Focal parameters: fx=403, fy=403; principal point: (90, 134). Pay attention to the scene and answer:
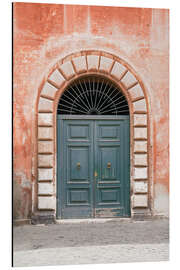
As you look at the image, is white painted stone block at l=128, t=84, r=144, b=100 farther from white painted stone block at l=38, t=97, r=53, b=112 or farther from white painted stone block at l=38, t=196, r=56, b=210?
white painted stone block at l=38, t=196, r=56, b=210

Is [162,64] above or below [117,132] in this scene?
above

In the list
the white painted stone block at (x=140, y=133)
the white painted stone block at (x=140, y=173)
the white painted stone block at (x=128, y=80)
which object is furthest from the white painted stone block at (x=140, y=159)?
the white painted stone block at (x=128, y=80)

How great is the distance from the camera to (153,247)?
21.2 feet

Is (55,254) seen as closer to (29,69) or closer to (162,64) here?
(29,69)

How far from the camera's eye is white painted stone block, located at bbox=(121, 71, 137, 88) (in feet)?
25.3

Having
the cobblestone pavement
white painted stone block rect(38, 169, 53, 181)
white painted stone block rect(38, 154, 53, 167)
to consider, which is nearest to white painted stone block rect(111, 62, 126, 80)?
white painted stone block rect(38, 154, 53, 167)

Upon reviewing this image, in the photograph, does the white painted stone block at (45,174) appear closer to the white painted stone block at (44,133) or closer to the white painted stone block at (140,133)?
the white painted stone block at (44,133)

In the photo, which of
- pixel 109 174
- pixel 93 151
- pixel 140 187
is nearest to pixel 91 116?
pixel 93 151

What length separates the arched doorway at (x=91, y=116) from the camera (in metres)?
7.48

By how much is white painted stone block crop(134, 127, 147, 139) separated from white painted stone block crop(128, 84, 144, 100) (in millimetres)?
608

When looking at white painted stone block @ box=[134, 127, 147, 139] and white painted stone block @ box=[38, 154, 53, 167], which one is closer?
white painted stone block @ box=[38, 154, 53, 167]

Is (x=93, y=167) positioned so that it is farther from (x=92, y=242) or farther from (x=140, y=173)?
(x=92, y=242)

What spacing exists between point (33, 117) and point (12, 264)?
2.75 meters

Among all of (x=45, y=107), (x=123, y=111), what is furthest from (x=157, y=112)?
(x=45, y=107)
